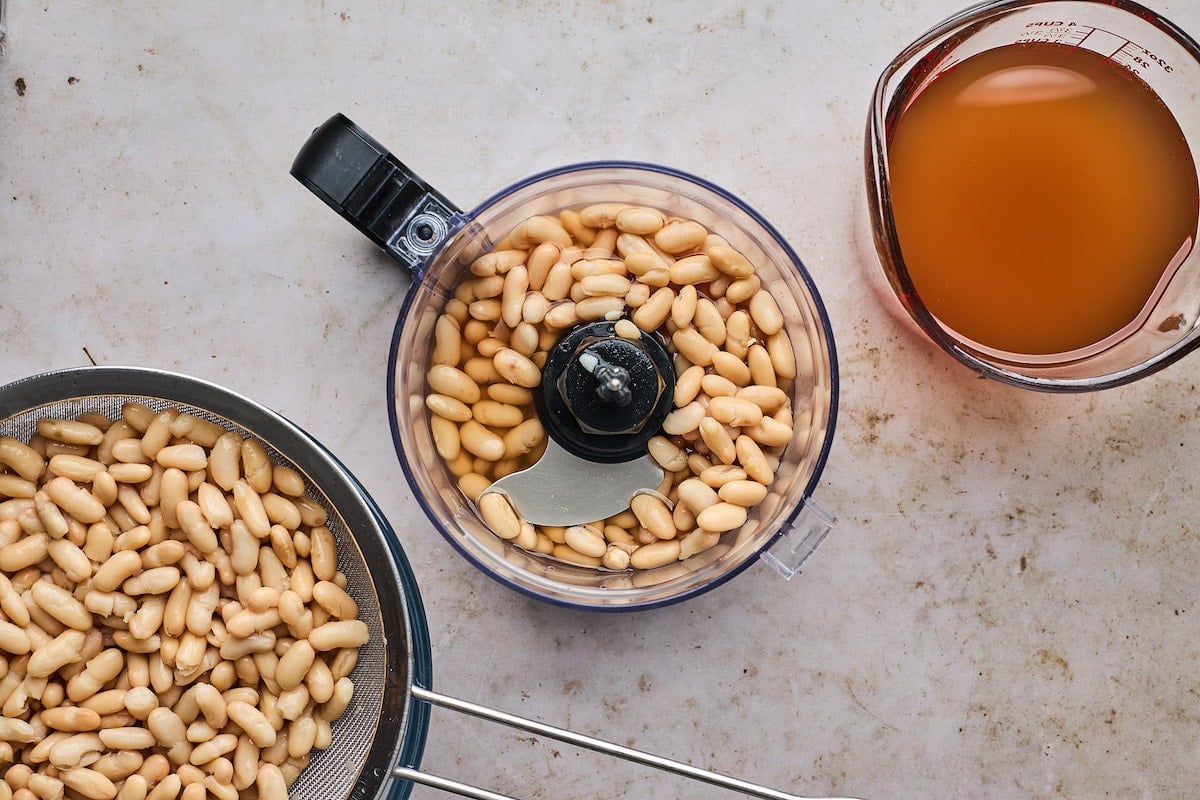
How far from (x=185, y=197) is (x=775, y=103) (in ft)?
2.08

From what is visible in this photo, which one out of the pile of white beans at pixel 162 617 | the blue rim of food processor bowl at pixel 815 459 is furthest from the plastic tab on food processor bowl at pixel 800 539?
the pile of white beans at pixel 162 617

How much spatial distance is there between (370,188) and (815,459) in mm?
464

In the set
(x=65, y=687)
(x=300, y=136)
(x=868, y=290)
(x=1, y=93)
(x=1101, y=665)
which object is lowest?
(x=65, y=687)

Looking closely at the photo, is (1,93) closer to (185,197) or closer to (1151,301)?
(185,197)

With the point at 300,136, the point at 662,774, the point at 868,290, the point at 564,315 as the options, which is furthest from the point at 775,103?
the point at 662,774

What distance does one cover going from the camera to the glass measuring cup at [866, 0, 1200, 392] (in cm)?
86

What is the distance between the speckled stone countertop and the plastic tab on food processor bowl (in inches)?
5.1

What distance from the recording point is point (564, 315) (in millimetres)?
872

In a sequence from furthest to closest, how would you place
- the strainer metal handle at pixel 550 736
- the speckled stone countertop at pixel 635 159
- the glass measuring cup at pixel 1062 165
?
1. the speckled stone countertop at pixel 635 159
2. the glass measuring cup at pixel 1062 165
3. the strainer metal handle at pixel 550 736

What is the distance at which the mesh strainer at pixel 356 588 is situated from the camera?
30.9 inches

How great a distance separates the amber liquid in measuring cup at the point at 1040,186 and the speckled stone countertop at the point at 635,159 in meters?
0.11

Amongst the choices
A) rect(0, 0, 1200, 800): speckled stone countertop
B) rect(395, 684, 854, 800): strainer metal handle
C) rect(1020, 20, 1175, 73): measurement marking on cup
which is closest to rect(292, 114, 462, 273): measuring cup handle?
rect(0, 0, 1200, 800): speckled stone countertop

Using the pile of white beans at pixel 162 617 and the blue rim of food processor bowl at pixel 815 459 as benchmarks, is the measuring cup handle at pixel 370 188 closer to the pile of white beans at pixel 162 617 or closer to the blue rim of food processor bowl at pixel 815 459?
the blue rim of food processor bowl at pixel 815 459

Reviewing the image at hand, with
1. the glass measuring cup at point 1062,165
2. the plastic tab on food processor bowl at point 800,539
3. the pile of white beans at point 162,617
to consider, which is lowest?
the pile of white beans at point 162,617
